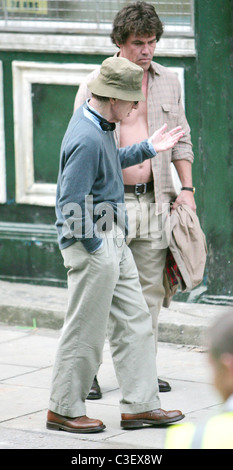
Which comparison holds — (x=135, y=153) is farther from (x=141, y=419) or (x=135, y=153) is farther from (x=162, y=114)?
(x=141, y=419)

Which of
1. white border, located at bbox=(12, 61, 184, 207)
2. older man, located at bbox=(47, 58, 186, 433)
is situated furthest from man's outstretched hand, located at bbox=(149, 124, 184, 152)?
white border, located at bbox=(12, 61, 184, 207)

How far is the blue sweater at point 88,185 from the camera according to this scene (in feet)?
15.4

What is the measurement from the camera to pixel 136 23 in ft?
17.8

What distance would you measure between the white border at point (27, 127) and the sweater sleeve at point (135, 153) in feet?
9.46

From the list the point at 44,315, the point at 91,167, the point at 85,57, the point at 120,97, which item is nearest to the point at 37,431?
the point at 91,167

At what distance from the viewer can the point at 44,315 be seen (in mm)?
7332

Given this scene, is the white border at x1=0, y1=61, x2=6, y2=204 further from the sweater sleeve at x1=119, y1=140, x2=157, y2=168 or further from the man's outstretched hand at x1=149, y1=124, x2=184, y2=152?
the man's outstretched hand at x1=149, y1=124, x2=184, y2=152

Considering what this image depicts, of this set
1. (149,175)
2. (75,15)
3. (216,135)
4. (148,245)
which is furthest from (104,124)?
(75,15)

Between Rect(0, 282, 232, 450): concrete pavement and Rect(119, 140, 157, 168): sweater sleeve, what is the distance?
4.09 feet

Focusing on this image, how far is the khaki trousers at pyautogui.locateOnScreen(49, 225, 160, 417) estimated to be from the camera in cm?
486

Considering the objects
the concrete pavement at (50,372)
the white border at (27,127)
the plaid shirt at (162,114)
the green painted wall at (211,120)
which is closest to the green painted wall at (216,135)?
the green painted wall at (211,120)
